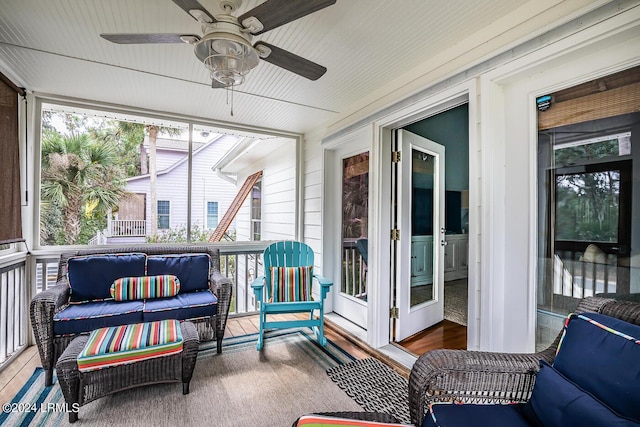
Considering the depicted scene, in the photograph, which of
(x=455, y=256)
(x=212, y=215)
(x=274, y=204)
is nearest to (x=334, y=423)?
(x=212, y=215)

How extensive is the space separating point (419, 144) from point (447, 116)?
50.9 inches

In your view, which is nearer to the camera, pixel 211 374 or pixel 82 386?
pixel 82 386

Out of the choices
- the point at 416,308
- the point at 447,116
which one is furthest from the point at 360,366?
the point at 447,116

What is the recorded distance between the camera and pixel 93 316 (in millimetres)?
2330

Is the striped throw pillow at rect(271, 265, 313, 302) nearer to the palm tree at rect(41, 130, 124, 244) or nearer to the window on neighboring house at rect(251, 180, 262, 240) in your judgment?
the palm tree at rect(41, 130, 124, 244)

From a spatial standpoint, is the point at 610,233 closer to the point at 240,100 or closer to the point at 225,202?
the point at 240,100

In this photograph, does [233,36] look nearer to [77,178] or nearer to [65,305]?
[65,305]

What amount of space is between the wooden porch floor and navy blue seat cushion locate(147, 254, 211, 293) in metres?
0.67

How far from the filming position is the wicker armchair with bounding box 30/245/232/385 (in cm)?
219

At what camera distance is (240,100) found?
313 centimetres

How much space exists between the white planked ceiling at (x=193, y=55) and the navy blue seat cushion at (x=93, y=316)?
1.96 metres

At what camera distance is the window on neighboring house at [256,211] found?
5.16 meters

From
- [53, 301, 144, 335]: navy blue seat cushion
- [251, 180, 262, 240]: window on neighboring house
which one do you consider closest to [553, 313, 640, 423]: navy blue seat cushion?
[53, 301, 144, 335]: navy blue seat cushion

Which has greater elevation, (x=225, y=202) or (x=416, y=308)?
(x=225, y=202)
